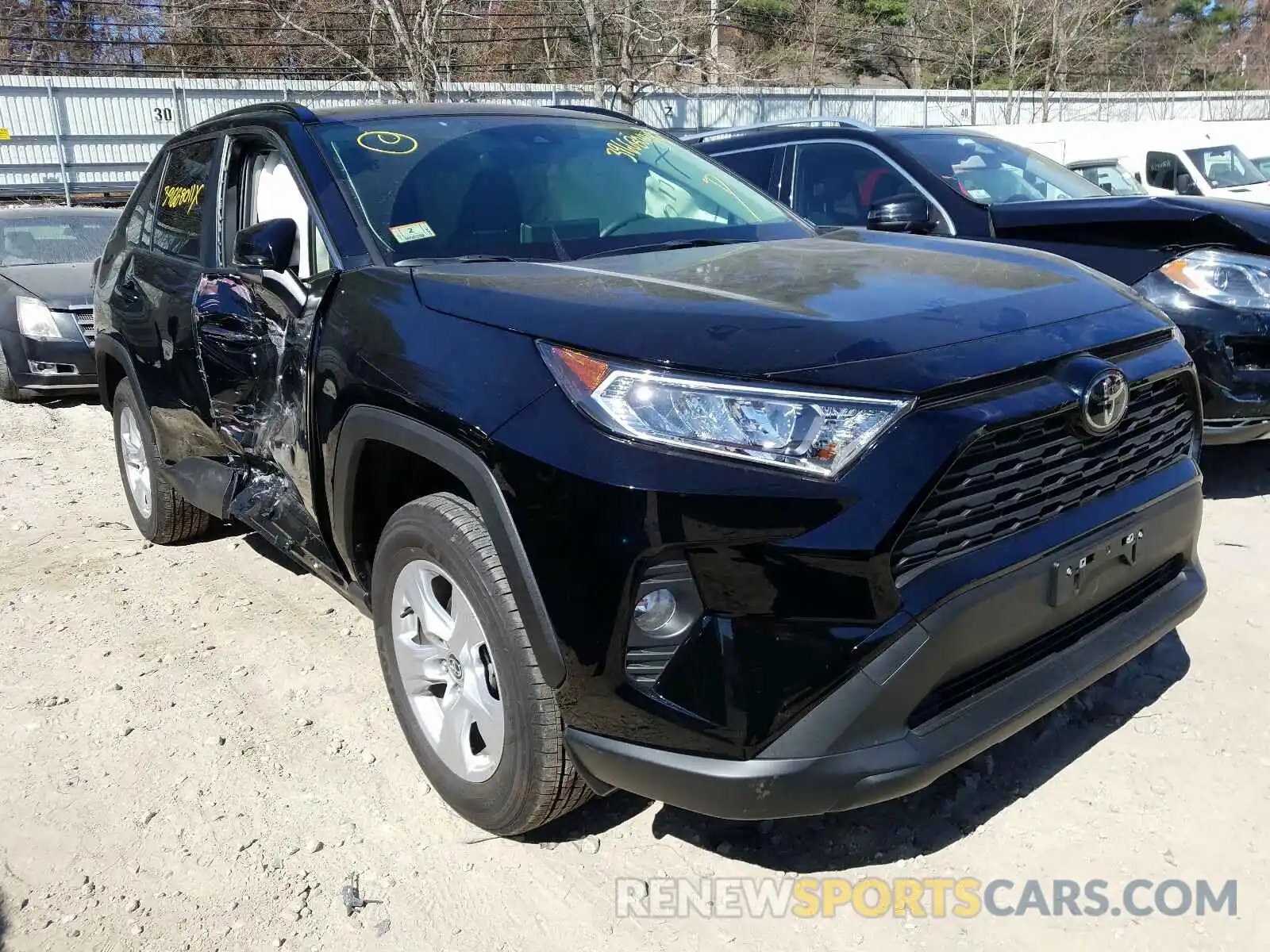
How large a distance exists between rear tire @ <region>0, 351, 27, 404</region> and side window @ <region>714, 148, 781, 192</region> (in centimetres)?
576

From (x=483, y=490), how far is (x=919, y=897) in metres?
1.37

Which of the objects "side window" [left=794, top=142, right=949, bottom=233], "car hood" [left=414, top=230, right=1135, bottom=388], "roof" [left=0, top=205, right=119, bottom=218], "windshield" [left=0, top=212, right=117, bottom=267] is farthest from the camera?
"roof" [left=0, top=205, right=119, bottom=218]

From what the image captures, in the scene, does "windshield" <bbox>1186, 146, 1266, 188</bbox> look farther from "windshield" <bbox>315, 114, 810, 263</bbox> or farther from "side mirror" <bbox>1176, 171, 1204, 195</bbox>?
"windshield" <bbox>315, 114, 810, 263</bbox>

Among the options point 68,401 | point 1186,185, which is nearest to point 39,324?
point 68,401

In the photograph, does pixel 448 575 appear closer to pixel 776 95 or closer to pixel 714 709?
pixel 714 709

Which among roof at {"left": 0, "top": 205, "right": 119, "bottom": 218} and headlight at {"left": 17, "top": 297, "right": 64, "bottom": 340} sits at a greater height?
roof at {"left": 0, "top": 205, "right": 119, "bottom": 218}

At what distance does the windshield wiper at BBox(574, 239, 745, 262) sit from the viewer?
3018mm

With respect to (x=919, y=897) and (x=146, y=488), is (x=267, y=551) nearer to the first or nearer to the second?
(x=146, y=488)

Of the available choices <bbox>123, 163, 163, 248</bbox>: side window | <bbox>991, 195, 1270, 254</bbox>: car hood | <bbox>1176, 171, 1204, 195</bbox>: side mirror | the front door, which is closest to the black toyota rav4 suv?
the front door

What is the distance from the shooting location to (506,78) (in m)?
28.3

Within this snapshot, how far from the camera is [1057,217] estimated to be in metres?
4.87

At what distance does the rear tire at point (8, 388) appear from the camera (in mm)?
8016

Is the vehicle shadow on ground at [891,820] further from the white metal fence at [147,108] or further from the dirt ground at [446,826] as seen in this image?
the white metal fence at [147,108]

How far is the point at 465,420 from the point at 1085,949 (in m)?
1.73
